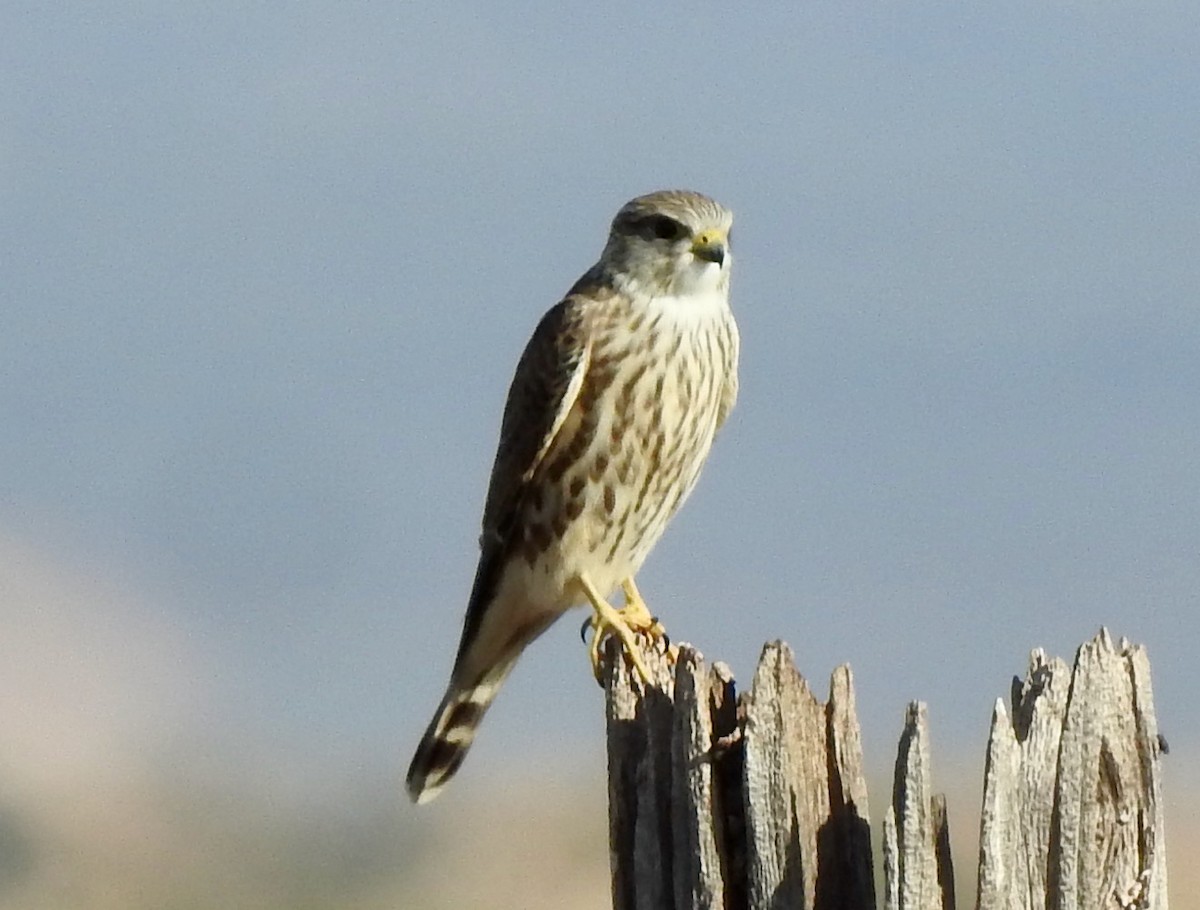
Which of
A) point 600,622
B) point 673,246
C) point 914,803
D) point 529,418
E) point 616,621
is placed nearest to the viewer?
point 914,803

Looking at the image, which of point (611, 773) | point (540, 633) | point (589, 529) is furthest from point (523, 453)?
point (611, 773)

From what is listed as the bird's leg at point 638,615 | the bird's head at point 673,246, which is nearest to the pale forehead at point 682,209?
the bird's head at point 673,246

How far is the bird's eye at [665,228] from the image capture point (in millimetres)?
5453

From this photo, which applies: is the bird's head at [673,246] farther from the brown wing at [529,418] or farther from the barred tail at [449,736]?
the barred tail at [449,736]

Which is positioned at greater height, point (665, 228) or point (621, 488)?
point (665, 228)

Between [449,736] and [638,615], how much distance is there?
791 mm

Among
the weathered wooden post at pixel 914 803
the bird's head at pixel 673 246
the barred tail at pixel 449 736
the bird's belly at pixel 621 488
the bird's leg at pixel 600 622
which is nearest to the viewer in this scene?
the weathered wooden post at pixel 914 803

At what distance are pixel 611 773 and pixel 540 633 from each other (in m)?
2.48

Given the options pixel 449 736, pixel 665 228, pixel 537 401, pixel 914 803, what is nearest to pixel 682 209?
pixel 665 228

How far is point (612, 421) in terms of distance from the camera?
5.23 meters

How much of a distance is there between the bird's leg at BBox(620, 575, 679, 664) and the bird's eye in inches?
37.3

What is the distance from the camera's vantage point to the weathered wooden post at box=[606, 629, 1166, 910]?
2770 millimetres

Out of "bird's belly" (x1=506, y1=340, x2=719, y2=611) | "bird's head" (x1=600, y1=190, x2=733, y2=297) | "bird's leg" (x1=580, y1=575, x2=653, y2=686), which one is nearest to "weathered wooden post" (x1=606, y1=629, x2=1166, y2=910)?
"bird's leg" (x1=580, y1=575, x2=653, y2=686)

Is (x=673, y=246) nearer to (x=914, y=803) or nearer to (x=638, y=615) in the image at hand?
(x=638, y=615)
